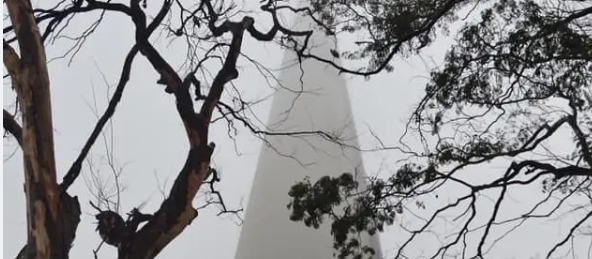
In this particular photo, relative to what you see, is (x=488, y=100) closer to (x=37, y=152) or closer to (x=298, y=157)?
(x=298, y=157)

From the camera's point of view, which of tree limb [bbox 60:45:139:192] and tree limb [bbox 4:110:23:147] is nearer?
tree limb [bbox 4:110:23:147]

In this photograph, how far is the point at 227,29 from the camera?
249cm

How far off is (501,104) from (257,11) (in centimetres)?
121

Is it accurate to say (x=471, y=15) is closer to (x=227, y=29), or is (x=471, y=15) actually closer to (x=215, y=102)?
(x=227, y=29)

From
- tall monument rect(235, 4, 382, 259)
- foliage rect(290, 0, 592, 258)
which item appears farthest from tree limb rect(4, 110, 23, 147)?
tall monument rect(235, 4, 382, 259)

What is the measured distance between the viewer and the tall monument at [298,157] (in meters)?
3.14

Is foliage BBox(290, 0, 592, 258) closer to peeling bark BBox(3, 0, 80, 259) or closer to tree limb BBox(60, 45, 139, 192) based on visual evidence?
tree limb BBox(60, 45, 139, 192)

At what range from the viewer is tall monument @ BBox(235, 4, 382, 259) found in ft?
10.3

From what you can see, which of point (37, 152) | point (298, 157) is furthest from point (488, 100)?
point (37, 152)

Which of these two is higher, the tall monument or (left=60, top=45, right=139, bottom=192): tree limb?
the tall monument

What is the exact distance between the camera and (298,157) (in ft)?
11.1

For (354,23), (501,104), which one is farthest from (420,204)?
(354,23)

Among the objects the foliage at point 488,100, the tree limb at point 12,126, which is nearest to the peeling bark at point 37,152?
the tree limb at point 12,126

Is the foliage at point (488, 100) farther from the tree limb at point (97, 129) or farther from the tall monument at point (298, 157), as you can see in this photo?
the tree limb at point (97, 129)
